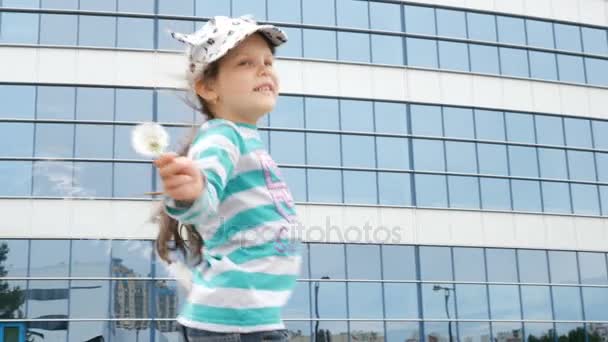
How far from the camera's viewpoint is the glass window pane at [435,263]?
2288 centimetres

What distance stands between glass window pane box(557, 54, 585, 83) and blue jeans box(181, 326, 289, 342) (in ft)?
85.6

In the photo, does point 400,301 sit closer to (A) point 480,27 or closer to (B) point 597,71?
(A) point 480,27

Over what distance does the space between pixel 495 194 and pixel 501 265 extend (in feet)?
7.70

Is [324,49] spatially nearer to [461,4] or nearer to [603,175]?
[461,4]

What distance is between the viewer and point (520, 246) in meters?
24.1

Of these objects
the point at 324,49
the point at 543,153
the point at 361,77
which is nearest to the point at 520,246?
the point at 543,153

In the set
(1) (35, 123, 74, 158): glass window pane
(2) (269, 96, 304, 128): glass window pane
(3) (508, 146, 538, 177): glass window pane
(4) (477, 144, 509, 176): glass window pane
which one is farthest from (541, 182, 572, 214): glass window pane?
(1) (35, 123, 74, 158): glass window pane

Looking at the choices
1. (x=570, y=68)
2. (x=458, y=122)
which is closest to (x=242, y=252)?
(x=458, y=122)

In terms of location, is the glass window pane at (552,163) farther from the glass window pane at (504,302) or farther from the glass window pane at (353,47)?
the glass window pane at (353,47)

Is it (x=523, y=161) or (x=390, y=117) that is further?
(x=523, y=161)

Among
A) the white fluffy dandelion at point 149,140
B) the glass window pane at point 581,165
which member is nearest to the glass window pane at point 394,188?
the glass window pane at point 581,165

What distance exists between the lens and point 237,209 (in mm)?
2336

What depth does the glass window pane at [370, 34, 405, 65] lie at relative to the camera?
24250mm

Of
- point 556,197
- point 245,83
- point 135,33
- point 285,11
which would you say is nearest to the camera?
point 245,83
